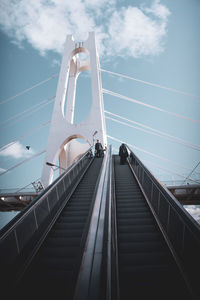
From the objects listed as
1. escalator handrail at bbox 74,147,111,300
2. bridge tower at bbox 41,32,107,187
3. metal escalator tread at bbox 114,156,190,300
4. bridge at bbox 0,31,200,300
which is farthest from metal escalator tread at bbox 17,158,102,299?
bridge tower at bbox 41,32,107,187

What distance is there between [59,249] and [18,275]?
2.40 ft

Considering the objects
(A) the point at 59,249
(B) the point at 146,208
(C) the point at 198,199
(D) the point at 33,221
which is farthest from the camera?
(C) the point at 198,199

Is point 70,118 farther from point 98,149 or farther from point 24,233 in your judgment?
point 24,233

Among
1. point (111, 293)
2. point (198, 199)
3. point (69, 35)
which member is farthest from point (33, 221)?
A: point (69, 35)

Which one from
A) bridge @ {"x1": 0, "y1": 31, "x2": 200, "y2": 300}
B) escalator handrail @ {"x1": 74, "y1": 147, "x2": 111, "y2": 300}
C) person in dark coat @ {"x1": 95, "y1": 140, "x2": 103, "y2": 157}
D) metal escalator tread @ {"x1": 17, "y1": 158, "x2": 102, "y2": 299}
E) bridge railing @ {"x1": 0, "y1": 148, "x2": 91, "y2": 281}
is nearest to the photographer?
escalator handrail @ {"x1": 74, "y1": 147, "x2": 111, "y2": 300}

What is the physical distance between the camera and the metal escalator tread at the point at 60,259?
2.11 m

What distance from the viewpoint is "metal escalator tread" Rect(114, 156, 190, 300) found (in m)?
2.04

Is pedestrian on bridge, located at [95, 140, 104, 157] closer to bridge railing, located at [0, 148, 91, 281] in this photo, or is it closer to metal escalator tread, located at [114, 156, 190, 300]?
bridge railing, located at [0, 148, 91, 281]

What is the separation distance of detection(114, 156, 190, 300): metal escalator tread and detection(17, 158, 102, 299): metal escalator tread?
62cm

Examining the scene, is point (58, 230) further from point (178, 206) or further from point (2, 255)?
point (178, 206)

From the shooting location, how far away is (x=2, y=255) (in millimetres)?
2326

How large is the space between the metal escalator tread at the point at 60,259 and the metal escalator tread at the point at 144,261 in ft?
2.05

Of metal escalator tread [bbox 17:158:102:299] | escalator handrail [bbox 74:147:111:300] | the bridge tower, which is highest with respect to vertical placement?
the bridge tower

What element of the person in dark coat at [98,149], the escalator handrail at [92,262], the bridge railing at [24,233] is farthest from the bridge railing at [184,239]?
the person in dark coat at [98,149]
